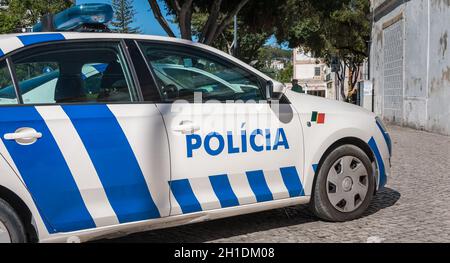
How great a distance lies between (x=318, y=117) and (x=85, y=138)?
2091mm

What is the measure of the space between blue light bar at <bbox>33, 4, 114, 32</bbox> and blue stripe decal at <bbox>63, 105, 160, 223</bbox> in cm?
86

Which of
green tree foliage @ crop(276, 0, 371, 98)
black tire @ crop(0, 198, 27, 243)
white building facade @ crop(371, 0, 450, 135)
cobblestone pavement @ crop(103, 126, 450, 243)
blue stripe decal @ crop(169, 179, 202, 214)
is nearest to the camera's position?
black tire @ crop(0, 198, 27, 243)

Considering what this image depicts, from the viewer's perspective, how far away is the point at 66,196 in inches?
139

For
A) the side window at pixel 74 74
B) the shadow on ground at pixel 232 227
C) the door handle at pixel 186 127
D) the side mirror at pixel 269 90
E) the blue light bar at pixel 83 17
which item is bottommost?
the shadow on ground at pixel 232 227

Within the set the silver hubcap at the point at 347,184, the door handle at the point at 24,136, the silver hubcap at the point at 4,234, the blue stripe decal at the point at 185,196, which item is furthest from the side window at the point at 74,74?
the silver hubcap at the point at 347,184

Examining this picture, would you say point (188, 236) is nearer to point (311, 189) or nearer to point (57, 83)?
point (311, 189)

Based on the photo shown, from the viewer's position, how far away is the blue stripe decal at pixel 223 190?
415 centimetres

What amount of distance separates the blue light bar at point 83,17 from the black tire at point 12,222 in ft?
5.10

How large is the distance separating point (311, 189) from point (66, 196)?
2.16 m

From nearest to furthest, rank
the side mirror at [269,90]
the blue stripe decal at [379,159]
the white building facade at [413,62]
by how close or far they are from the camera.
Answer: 1. the side mirror at [269,90]
2. the blue stripe decal at [379,159]
3. the white building facade at [413,62]

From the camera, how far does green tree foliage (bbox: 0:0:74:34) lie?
2286 cm

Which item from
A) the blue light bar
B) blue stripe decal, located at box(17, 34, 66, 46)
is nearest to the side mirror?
the blue light bar

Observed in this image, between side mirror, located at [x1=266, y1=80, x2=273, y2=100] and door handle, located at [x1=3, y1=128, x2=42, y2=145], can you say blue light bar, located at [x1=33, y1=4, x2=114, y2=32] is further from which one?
side mirror, located at [x1=266, y1=80, x2=273, y2=100]

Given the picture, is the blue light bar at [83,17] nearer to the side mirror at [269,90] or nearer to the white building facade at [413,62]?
the side mirror at [269,90]
